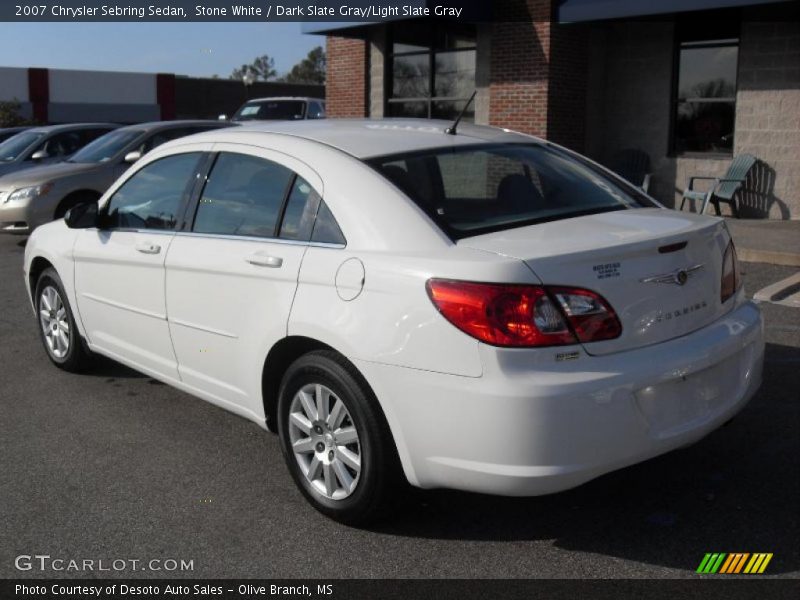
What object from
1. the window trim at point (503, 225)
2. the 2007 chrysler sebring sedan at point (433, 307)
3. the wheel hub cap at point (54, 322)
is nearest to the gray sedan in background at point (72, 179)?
the wheel hub cap at point (54, 322)

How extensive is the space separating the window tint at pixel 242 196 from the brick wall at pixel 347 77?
43.7ft

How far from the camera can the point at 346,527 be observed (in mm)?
3926

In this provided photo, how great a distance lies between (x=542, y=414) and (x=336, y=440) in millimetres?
989

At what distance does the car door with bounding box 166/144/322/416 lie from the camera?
13.5 feet

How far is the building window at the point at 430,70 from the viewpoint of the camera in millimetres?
16188

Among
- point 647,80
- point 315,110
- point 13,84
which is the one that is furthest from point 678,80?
point 13,84

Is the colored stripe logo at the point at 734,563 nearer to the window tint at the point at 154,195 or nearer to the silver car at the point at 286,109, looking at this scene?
the window tint at the point at 154,195

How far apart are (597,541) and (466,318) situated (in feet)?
3.73

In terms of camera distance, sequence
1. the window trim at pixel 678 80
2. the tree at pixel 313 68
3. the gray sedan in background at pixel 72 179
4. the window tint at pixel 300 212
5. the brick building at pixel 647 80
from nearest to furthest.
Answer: the window tint at pixel 300 212, the gray sedan in background at pixel 72 179, the brick building at pixel 647 80, the window trim at pixel 678 80, the tree at pixel 313 68

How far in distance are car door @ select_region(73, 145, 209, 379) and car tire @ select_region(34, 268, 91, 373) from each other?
32 cm

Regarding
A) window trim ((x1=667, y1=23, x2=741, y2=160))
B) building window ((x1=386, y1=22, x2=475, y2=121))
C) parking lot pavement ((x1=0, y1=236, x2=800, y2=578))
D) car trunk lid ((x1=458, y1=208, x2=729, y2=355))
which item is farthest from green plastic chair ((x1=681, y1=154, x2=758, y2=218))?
car trunk lid ((x1=458, y1=208, x2=729, y2=355))

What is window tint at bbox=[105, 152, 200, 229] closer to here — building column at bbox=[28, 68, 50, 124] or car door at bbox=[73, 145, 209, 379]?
car door at bbox=[73, 145, 209, 379]

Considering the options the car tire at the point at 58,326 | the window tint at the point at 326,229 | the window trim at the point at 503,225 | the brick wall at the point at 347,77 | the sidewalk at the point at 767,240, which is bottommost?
the car tire at the point at 58,326

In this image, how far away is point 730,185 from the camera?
13.4m
